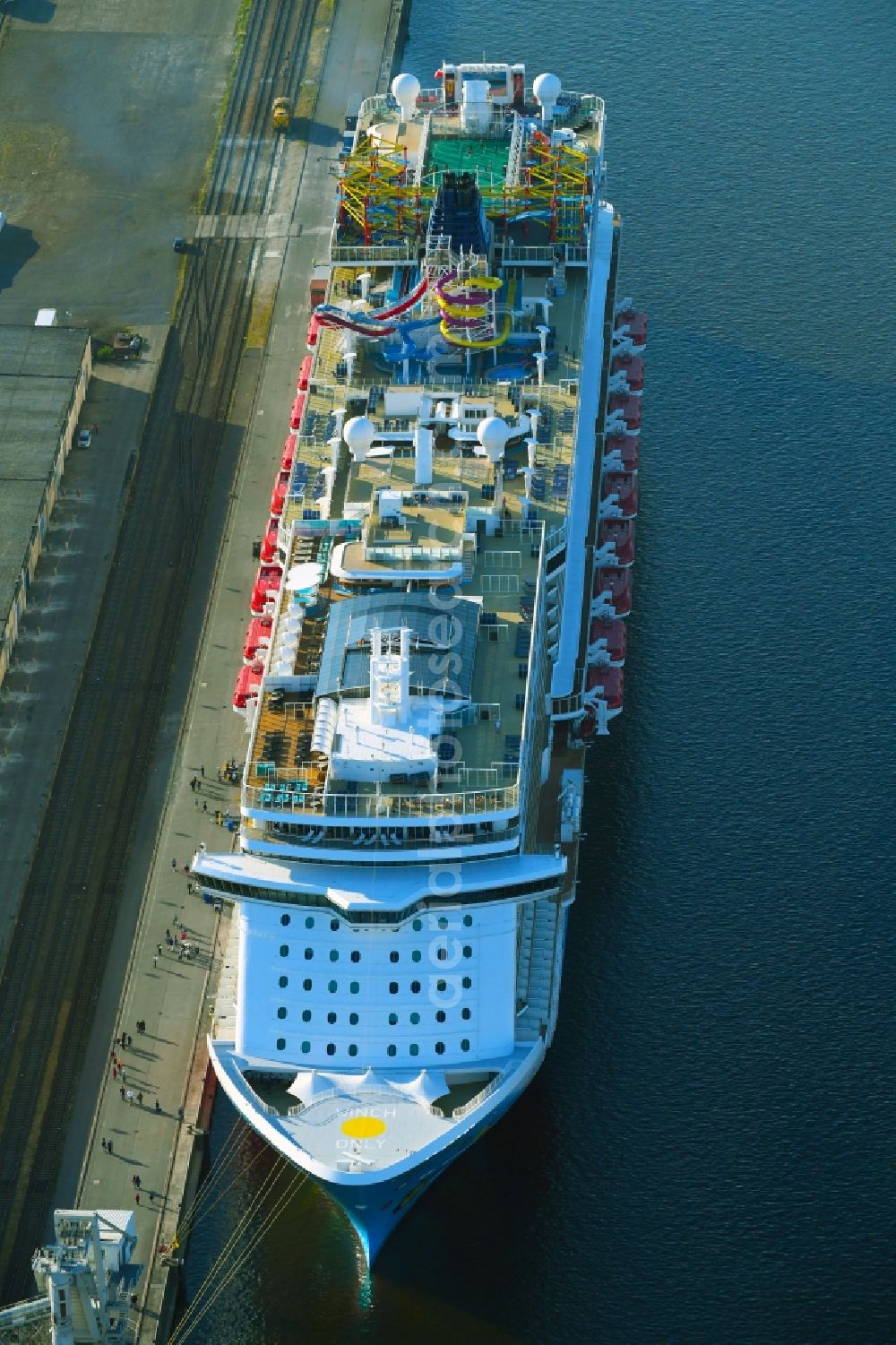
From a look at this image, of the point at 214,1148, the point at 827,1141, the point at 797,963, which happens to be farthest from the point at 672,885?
the point at 214,1148

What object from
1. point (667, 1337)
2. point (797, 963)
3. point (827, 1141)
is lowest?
point (667, 1337)

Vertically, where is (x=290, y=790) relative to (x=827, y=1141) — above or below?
above

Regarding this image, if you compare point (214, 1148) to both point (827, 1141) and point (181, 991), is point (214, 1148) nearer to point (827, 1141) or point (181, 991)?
point (181, 991)

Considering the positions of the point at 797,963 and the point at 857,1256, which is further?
the point at 797,963

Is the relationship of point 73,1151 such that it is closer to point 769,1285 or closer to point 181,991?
point 181,991

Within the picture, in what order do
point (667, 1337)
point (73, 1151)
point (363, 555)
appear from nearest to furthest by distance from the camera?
1. point (667, 1337)
2. point (73, 1151)
3. point (363, 555)

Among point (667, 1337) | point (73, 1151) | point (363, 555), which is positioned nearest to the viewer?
point (667, 1337)
